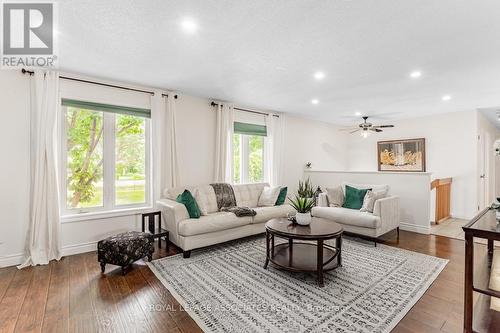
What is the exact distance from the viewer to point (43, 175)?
3.11 meters

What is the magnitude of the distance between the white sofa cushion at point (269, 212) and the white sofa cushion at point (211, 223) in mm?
193

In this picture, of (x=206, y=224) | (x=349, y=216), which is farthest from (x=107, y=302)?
(x=349, y=216)

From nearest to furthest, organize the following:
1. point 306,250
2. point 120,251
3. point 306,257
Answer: point 120,251 < point 306,257 < point 306,250

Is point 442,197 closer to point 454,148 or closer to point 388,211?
point 454,148

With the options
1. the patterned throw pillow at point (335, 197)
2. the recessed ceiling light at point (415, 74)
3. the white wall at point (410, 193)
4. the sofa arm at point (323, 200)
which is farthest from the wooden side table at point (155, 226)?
the recessed ceiling light at point (415, 74)

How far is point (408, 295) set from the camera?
2.31m

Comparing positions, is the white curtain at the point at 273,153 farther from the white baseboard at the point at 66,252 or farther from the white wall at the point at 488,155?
the white wall at the point at 488,155

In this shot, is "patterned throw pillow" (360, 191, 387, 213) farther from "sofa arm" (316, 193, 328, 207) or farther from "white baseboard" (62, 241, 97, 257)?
"white baseboard" (62, 241, 97, 257)

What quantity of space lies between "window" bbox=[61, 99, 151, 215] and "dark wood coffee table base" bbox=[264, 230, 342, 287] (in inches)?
94.8

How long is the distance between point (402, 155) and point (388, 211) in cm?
344

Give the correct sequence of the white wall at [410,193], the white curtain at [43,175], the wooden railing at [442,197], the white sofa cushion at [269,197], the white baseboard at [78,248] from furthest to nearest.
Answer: the wooden railing at [442,197] → the white sofa cushion at [269,197] → the white wall at [410,193] → the white baseboard at [78,248] → the white curtain at [43,175]

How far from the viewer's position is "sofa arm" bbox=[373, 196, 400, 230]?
146 inches

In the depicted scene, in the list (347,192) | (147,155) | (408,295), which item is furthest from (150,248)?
(347,192)

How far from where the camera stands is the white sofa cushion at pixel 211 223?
3209mm
